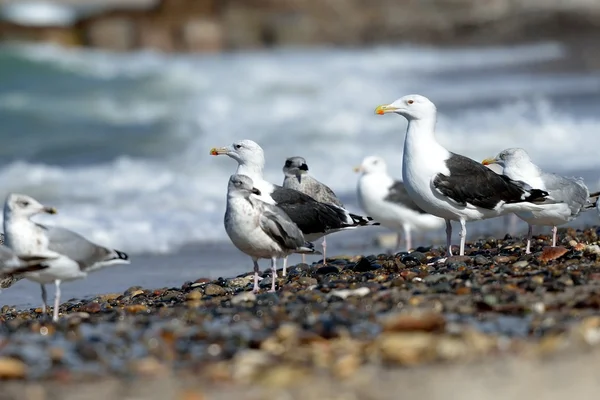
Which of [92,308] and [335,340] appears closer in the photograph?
[335,340]

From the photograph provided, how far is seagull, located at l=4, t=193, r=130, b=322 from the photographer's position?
7.35 metres

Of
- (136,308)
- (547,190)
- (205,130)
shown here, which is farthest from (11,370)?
(205,130)

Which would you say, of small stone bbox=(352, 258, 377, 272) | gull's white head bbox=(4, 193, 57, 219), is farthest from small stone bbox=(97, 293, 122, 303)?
small stone bbox=(352, 258, 377, 272)

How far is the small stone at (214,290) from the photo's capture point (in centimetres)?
866

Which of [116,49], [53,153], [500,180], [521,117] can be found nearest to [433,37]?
[116,49]

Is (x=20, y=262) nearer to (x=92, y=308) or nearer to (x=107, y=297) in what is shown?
(x=92, y=308)

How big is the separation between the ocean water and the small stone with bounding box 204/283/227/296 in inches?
119

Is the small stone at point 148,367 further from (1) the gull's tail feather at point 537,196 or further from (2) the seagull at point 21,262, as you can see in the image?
(1) the gull's tail feather at point 537,196

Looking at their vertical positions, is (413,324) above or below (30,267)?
below

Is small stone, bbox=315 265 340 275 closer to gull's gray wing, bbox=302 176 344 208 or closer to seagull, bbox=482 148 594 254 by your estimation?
gull's gray wing, bbox=302 176 344 208

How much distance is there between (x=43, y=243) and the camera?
737 cm

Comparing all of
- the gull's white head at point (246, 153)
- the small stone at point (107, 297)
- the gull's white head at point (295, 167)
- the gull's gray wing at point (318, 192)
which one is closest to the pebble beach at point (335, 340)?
the small stone at point (107, 297)

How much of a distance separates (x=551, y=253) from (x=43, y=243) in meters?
3.82

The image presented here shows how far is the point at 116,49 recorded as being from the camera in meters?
47.4
